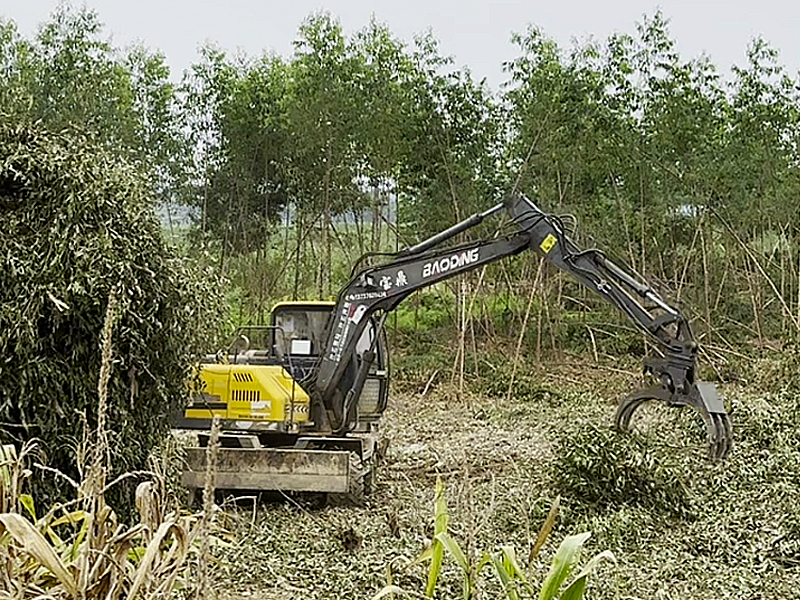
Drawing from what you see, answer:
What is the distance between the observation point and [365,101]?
1498 cm

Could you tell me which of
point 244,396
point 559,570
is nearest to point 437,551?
point 559,570

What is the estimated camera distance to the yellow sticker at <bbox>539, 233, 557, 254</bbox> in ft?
27.6

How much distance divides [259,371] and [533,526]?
2.19 m

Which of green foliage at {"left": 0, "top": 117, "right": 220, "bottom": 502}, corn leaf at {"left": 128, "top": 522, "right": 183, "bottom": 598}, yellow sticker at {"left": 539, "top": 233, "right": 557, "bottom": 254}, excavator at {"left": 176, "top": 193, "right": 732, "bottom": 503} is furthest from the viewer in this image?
yellow sticker at {"left": 539, "top": 233, "right": 557, "bottom": 254}

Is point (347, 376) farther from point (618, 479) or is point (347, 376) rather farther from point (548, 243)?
Answer: point (618, 479)

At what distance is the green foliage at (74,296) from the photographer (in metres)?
5.24

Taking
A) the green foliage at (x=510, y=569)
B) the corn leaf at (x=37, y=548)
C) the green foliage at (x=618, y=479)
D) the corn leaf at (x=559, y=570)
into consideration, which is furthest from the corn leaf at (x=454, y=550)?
the green foliage at (x=618, y=479)

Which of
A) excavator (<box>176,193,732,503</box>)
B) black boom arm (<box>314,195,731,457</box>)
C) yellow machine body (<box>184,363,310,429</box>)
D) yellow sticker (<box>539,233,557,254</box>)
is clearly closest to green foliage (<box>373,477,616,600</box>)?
excavator (<box>176,193,732,503</box>)

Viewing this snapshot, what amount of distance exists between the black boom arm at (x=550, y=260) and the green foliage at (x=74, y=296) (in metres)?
2.49

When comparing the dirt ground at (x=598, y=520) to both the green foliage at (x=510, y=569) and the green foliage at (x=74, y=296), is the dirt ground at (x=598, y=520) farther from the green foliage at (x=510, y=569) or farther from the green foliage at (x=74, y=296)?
the green foliage at (x=510, y=569)

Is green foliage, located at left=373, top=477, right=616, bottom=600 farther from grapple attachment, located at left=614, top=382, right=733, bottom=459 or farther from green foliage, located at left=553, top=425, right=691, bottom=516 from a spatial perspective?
grapple attachment, located at left=614, top=382, right=733, bottom=459

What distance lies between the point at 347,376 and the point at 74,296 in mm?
3152

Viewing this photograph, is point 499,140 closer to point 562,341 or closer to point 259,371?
point 562,341

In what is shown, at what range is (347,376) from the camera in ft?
26.7
